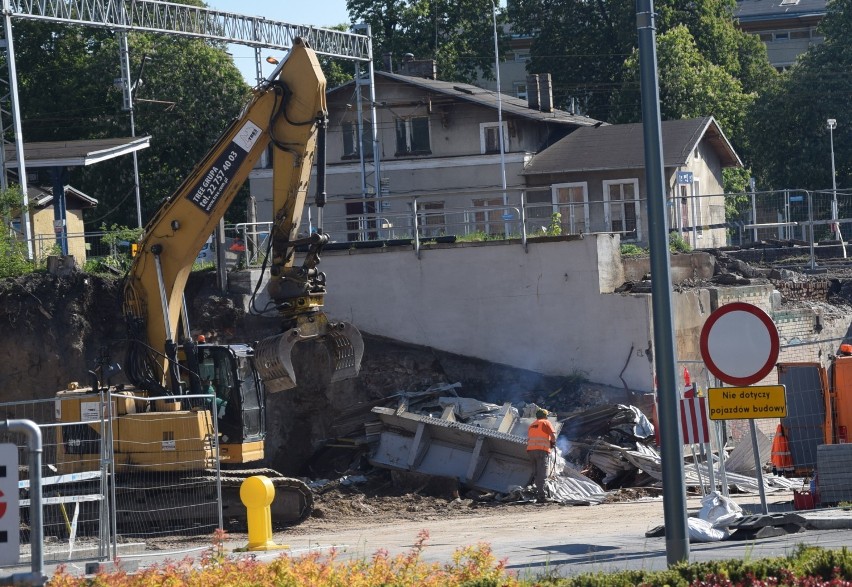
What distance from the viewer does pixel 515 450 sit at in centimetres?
2052

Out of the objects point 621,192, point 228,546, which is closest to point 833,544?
point 228,546

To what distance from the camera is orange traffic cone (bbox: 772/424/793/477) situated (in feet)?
62.8

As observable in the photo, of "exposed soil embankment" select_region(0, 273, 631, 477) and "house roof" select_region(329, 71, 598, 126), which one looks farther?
"house roof" select_region(329, 71, 598, 126)

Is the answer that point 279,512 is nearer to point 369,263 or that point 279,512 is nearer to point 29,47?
point 369,263

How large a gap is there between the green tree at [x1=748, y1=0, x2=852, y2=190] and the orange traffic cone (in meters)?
41.5

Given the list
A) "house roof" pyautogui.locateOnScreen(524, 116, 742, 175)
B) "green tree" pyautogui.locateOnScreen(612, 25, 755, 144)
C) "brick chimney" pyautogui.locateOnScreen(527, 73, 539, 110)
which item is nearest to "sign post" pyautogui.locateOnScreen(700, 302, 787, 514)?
"house roof" pyautogui.locateOnScreen(524, 116, 742, 175)

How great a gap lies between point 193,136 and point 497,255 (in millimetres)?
30546

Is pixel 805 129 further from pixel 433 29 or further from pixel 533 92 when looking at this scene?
pixel 433 29

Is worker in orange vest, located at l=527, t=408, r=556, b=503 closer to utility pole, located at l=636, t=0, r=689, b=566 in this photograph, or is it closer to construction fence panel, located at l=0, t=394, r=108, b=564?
construction fence panel, located at l=0, t=394, r=108, b=564

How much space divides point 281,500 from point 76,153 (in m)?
21.4

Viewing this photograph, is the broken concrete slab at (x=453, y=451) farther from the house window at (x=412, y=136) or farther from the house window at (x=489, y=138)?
the house window at (x=412, y=136)

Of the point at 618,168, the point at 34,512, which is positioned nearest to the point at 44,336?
the point at 34,512

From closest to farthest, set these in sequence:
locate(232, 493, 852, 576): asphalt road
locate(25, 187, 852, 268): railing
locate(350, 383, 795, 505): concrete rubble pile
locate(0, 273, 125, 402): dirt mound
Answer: locate(232, 493, 852, 576): asphalt road < locate(350, 383, 795, 505): concrete rubble pile < locate(0, 273, 125, 402): dirt mound < locate(25, 187, 852, 268): railing

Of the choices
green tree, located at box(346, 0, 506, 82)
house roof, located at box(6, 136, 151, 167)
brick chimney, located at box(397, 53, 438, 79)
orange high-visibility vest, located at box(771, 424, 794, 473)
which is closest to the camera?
orange high-visibility vest, located at box(771, 424, 794, 473)
